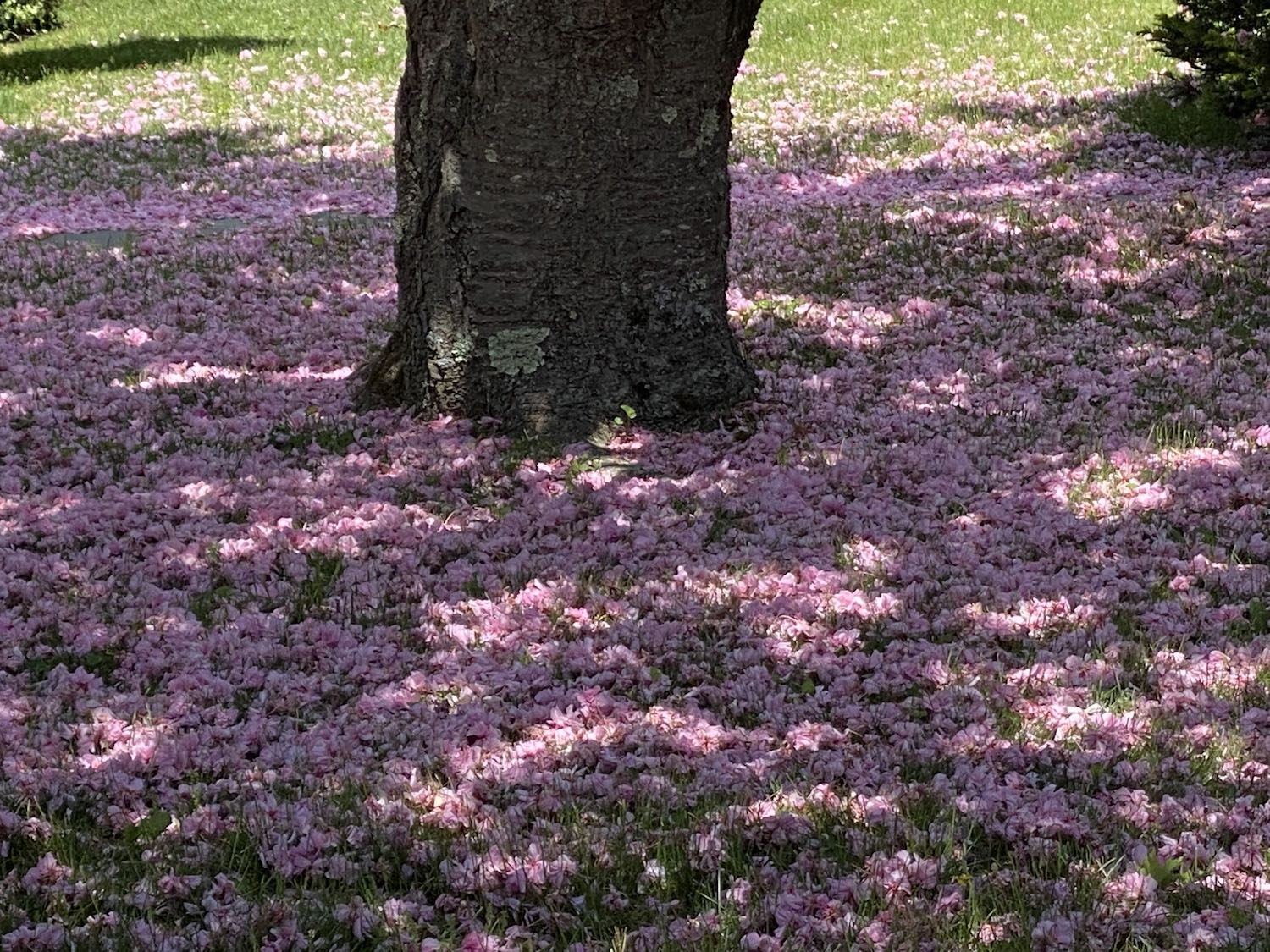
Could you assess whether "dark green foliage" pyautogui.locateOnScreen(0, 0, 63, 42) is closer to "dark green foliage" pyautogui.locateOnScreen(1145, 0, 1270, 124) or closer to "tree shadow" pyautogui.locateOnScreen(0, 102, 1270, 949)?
"tree shadow" pyautogui.locateOnScreen(0, 102, 1270, 949)

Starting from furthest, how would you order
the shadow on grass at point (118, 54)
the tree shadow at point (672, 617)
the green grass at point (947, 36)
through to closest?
1. the shadow on grass at point (118, 54)
2. the green grass at point (947, 36)
3. the tree shadow at point (672, 617)

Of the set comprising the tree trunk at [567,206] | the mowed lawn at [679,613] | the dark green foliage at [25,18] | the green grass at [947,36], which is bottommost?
the mowed lawn at [679,613]

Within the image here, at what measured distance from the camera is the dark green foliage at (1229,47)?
492 inches

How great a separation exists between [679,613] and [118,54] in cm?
2068

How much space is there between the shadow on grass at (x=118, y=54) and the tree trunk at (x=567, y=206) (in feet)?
53.7

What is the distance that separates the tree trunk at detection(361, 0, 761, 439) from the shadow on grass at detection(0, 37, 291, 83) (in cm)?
1636

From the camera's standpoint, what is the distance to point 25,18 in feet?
84.5

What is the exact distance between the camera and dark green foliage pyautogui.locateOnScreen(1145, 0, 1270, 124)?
12484 millimetres

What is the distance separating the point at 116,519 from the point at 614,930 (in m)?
3.82

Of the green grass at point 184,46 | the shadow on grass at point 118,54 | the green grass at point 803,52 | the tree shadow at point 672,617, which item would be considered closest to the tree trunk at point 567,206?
the tree shadow at point 672,617

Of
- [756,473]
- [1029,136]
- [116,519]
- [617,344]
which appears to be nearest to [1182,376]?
[756,473]

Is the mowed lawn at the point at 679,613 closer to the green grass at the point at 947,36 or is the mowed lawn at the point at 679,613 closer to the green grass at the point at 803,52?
the green grass at the point at 803,52

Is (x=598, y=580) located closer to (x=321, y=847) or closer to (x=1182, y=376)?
(x=321, y=847)

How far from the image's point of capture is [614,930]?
3.77 metres
